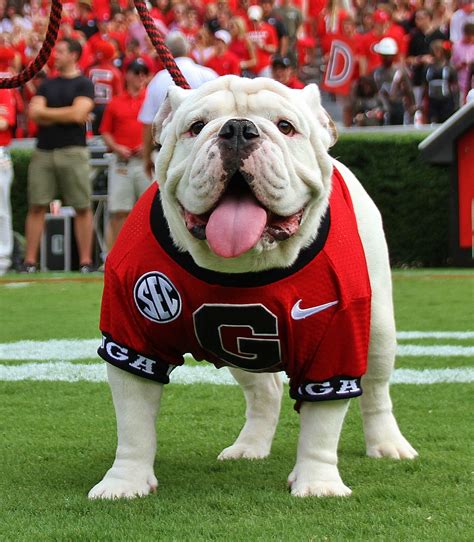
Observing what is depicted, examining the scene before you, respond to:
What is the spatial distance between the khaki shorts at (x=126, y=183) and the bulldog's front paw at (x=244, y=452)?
310 inches

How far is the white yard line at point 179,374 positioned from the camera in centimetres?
625

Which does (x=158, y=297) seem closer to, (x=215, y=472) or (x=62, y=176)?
(x=215, y=472)

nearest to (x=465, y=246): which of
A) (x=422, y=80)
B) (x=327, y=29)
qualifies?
(x=422, y=80)

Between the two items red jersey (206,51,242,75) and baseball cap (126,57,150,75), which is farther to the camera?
red jersey (206,51,242,75)

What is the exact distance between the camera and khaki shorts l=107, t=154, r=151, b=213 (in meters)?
12.3

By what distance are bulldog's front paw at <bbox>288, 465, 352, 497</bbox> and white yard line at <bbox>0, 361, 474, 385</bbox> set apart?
2.39 m

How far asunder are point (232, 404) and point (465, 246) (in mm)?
8308

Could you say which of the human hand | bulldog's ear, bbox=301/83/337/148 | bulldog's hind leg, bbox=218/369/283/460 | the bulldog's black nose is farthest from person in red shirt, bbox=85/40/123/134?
the bulldog's black nose

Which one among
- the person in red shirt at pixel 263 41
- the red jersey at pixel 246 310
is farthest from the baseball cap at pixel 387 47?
the red jersey at pixel 246 310

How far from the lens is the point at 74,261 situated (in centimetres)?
1420

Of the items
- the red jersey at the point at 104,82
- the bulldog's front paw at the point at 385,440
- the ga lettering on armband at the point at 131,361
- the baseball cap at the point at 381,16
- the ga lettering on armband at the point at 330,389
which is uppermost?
the baseball cap at the point at 381,16

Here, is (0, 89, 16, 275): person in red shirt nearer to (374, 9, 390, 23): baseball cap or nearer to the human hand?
the human hand

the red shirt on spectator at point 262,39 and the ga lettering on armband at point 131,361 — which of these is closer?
the ga lettering on armband at point 131,361

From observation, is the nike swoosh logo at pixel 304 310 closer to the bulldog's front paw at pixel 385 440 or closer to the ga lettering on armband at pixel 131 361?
the ga lettering on armband at pixel 131 361
